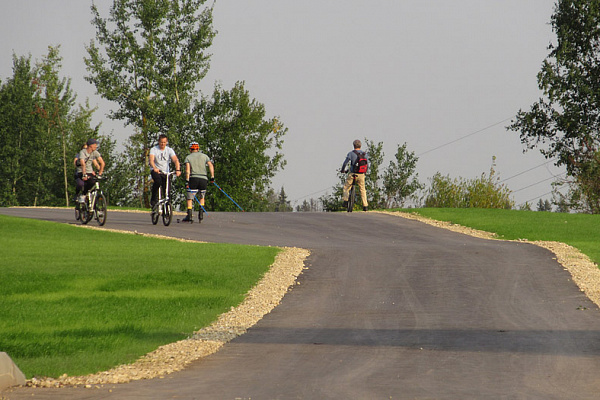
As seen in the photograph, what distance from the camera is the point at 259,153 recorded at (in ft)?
211

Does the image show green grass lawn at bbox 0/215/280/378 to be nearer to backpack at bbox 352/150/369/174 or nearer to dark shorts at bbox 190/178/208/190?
dark shorts at bbox 190/178/208/190

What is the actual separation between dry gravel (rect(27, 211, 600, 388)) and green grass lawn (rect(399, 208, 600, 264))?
2.59 m

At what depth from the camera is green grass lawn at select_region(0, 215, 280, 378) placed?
8.32 m

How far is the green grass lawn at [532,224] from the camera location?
21.0 metres

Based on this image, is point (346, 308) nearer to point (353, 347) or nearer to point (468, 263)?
point (353, 347)

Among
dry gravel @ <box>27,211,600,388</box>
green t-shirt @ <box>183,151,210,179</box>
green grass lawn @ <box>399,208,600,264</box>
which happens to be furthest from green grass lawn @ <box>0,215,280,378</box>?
green grass lawn @ <box>399,208,600,264</box>

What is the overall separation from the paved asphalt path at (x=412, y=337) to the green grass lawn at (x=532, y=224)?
12.4ft

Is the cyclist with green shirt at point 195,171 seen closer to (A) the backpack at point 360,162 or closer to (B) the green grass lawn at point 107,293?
(B) the green grass lawn at point 107,293

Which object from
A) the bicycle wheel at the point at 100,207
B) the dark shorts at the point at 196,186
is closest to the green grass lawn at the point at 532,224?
the dark shorts at the point at 196,186

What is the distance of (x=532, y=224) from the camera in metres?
23.8

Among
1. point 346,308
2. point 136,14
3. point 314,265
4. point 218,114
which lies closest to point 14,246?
point 314,265

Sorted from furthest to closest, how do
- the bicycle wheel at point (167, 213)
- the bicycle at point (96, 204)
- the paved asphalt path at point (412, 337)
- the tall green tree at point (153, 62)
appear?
1. the tall green tree at point (153, 62)
2. the bicycle wheel at point (167, 213)
3. the bicycle at point (96, 204)
4. the paved asphalt path at point (412, 337)

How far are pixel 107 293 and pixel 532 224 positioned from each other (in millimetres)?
15696

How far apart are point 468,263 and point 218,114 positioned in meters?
48.6
